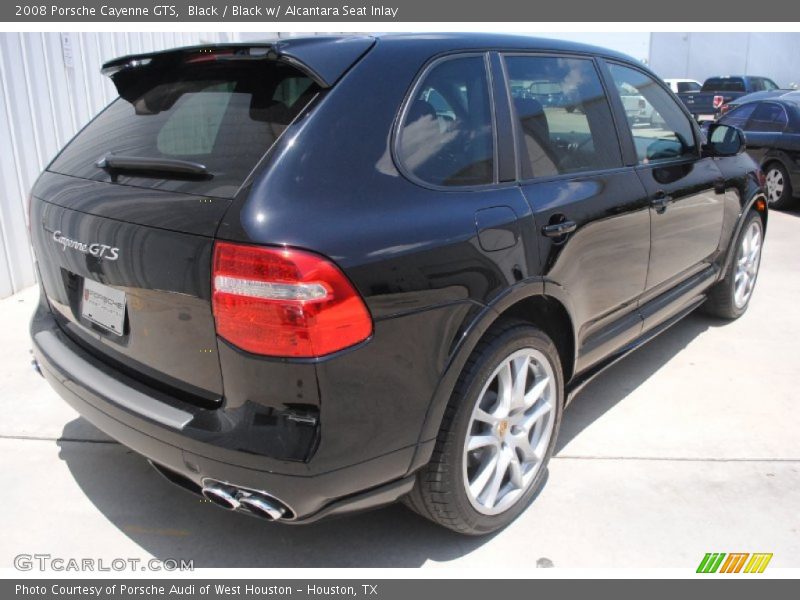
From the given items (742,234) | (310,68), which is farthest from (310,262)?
(742,234)

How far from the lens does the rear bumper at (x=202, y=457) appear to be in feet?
6.05

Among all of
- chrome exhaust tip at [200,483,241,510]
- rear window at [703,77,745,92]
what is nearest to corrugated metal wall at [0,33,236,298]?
chrome exhaust tip at [200,483,241,510]

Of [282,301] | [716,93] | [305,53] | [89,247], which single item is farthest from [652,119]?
[716,93]

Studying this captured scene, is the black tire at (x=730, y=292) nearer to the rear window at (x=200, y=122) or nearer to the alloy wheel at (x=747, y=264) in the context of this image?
the alloy wheel at (x=747, y=264)

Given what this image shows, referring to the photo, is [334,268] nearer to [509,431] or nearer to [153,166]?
[153,166]

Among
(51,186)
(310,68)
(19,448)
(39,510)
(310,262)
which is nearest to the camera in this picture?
(310,262)

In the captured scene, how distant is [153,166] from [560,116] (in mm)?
1696

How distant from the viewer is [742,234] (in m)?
4.48

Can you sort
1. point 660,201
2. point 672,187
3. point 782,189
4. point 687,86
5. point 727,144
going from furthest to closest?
point 687,86 → point 782,189 → point 727,144 → point 672,187 → point 660,201

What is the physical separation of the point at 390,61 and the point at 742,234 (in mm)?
3361

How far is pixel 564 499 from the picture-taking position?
2.74 metres

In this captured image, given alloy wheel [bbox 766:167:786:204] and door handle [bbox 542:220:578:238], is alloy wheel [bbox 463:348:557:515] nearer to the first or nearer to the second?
door handle [bbox 542:220:578:238]

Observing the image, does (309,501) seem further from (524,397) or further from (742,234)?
(742,234)

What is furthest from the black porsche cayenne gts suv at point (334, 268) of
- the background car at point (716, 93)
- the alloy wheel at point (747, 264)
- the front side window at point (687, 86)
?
the front side window at point (687, 86)
